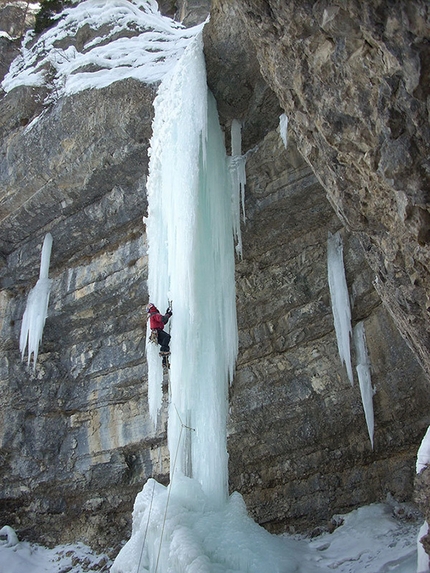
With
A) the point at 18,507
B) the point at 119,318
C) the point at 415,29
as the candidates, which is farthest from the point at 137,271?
the point at 415,29

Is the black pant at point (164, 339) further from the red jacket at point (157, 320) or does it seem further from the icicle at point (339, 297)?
the icicle at point (339, 297)

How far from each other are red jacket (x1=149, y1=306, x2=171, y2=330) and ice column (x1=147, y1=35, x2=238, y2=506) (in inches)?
4.6

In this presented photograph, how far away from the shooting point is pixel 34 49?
11.7 m

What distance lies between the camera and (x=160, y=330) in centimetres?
759

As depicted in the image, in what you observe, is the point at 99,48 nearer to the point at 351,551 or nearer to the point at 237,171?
the point at 237,171

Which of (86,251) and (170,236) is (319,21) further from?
(86,251)

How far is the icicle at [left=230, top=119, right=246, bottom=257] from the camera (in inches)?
351

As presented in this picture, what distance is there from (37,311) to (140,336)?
2.31 m

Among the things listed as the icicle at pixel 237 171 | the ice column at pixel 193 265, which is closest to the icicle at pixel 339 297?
the icicle at pixel 237 171

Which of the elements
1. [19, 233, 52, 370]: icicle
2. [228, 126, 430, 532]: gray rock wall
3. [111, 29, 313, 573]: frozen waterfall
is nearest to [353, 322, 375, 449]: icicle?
[228, 126, 430, 532]: gray rock wall

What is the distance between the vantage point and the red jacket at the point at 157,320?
7512 mm

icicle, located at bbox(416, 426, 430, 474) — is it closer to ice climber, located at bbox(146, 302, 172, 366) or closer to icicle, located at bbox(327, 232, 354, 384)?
ice climber, located at bbox(146, 302, 172, 366)

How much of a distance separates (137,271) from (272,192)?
301 centimetres

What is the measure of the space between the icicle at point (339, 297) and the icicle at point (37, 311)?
18.9ft
